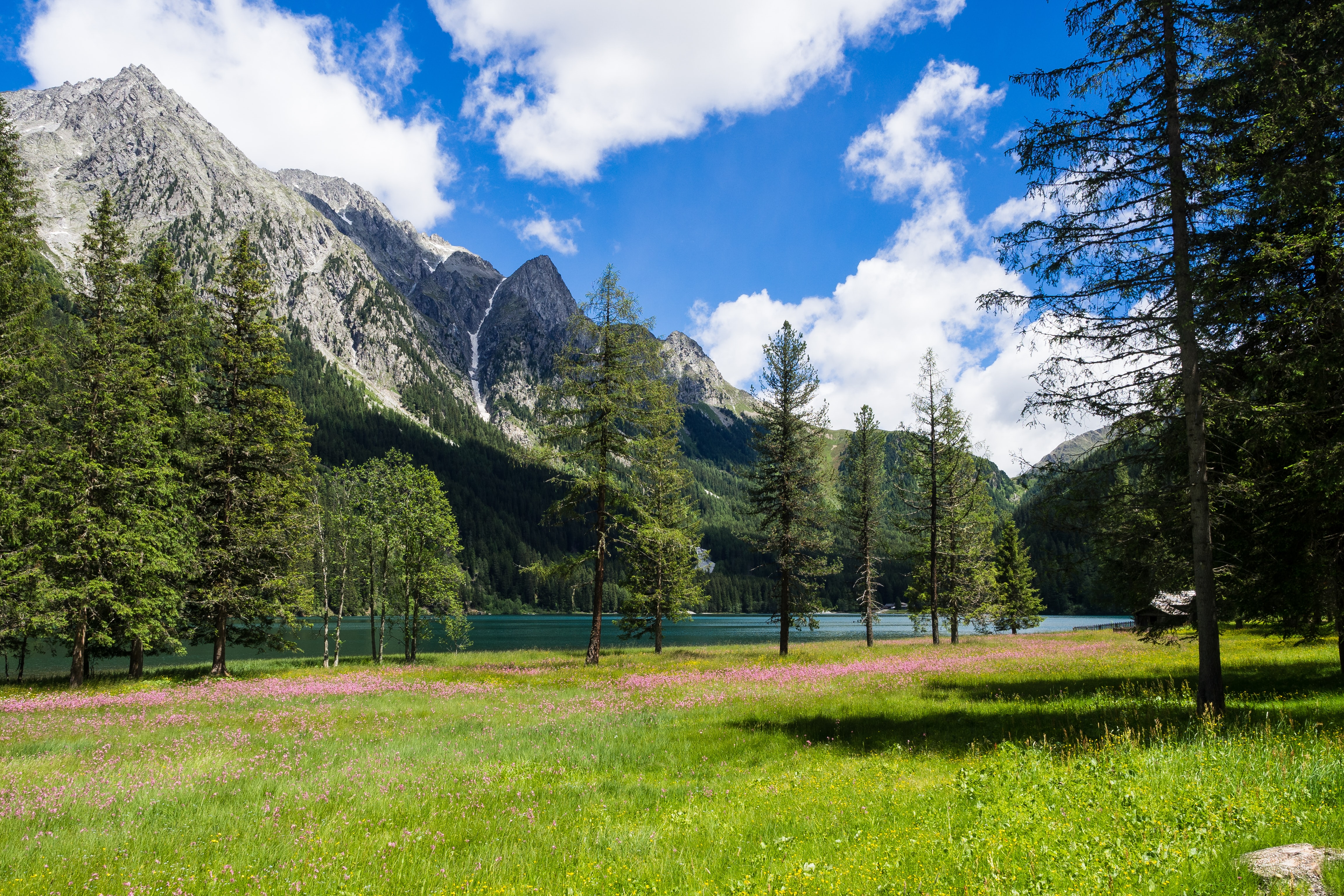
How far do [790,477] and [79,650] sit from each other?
2907cm

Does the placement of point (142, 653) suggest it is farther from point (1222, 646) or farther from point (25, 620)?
point (1222, 646)

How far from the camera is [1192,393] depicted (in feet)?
34.2

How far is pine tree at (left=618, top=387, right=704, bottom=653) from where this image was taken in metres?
27.5

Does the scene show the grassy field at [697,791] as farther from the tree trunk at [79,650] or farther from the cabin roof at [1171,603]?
the cabin roof at [1171,603]

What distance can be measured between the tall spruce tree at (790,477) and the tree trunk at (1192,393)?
18.3 meters

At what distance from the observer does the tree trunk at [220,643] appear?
2481 centimetres

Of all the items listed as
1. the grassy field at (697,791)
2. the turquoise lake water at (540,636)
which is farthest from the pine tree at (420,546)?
the grassy field at (697,791)

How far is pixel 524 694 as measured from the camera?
1883cm

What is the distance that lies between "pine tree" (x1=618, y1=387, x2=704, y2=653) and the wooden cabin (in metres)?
16.6

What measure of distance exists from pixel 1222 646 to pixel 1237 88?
989 inches

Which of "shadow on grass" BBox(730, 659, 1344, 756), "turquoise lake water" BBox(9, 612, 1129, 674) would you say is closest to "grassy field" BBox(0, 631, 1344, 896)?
"shadow on grass" BBox(730, 659, 1344, 756)

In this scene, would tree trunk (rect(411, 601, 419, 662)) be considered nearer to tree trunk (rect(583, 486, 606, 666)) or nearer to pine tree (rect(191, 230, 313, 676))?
pine tree (rect(191, 230, 313, 676))

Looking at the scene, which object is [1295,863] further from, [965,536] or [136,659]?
[965,536]

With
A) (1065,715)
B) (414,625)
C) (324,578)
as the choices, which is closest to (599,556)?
(1065,715)
